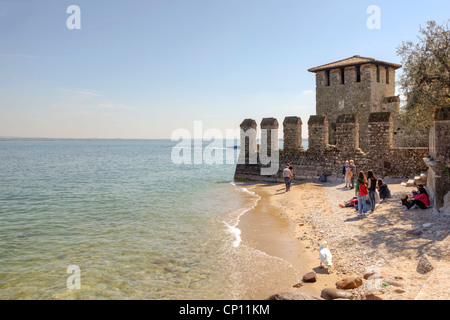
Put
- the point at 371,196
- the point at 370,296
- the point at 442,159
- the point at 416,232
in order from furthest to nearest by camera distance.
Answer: the point at 371,196
the point at 442,159
the point at 416,232
the point at 370,296

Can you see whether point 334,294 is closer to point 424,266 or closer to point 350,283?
point 350,283

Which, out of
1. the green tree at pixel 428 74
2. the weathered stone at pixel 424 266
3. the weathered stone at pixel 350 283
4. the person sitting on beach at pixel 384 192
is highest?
the green tree at pixel 428 74

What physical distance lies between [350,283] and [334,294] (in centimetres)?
52

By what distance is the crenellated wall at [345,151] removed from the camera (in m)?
16.7

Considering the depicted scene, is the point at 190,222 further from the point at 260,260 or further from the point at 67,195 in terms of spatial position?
the point at 67,195

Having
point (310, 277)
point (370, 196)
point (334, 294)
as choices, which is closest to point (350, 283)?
point (334, 294)

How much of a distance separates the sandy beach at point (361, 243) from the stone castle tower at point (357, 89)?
980cm

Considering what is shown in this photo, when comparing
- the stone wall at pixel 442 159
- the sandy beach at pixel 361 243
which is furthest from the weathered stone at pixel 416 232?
the stone wall at pixel 442 159

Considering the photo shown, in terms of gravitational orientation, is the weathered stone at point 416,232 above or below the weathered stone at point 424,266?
above

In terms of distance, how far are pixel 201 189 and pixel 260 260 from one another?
588 inches

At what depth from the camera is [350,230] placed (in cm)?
998

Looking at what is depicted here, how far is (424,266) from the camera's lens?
645 centimetres

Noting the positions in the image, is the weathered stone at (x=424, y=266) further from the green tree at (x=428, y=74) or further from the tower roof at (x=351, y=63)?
the tower roof at (x=351, y=63)
